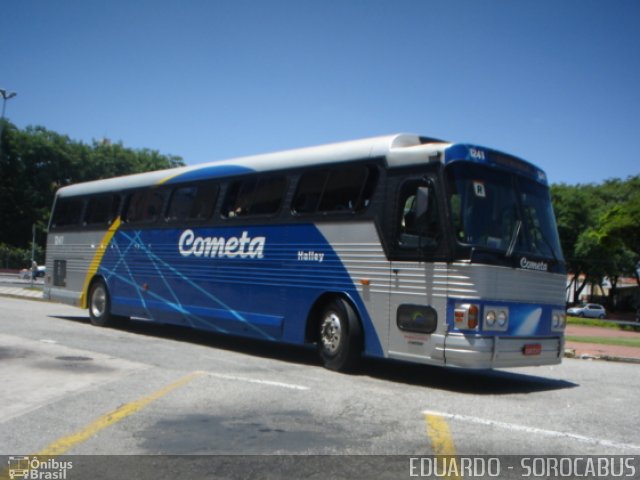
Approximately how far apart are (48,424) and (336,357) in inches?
185

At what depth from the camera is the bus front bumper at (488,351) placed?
337 inches

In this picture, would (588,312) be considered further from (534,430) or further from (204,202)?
(534,430)

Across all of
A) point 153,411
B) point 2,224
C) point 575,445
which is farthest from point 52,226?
point 2,224

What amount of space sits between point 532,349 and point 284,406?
12.5 feet

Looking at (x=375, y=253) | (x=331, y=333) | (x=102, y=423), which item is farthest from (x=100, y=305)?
(x=102, y=423)

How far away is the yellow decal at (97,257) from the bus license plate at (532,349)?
10.3 meters

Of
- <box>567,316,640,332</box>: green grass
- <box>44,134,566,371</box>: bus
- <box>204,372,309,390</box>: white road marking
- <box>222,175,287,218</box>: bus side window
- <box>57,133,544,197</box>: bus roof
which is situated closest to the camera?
<box>204,372,309,390</box>: white road marking

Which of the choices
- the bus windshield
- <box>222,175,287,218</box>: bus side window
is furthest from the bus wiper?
<box>222,175,287,218</box>: bus side window

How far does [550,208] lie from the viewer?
10117mm

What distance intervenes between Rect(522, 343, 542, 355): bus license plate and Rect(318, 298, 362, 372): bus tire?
→ 2.35m

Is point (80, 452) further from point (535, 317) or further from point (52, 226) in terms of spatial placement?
point (52, 226)

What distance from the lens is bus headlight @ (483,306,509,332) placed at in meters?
8.68

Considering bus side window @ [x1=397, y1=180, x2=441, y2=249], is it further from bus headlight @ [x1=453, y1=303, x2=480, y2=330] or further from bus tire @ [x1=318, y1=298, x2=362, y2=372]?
bus tire @ [x1=318, y1=298, x2=362, y2=372]

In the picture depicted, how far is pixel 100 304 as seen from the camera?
1648 centimetres
